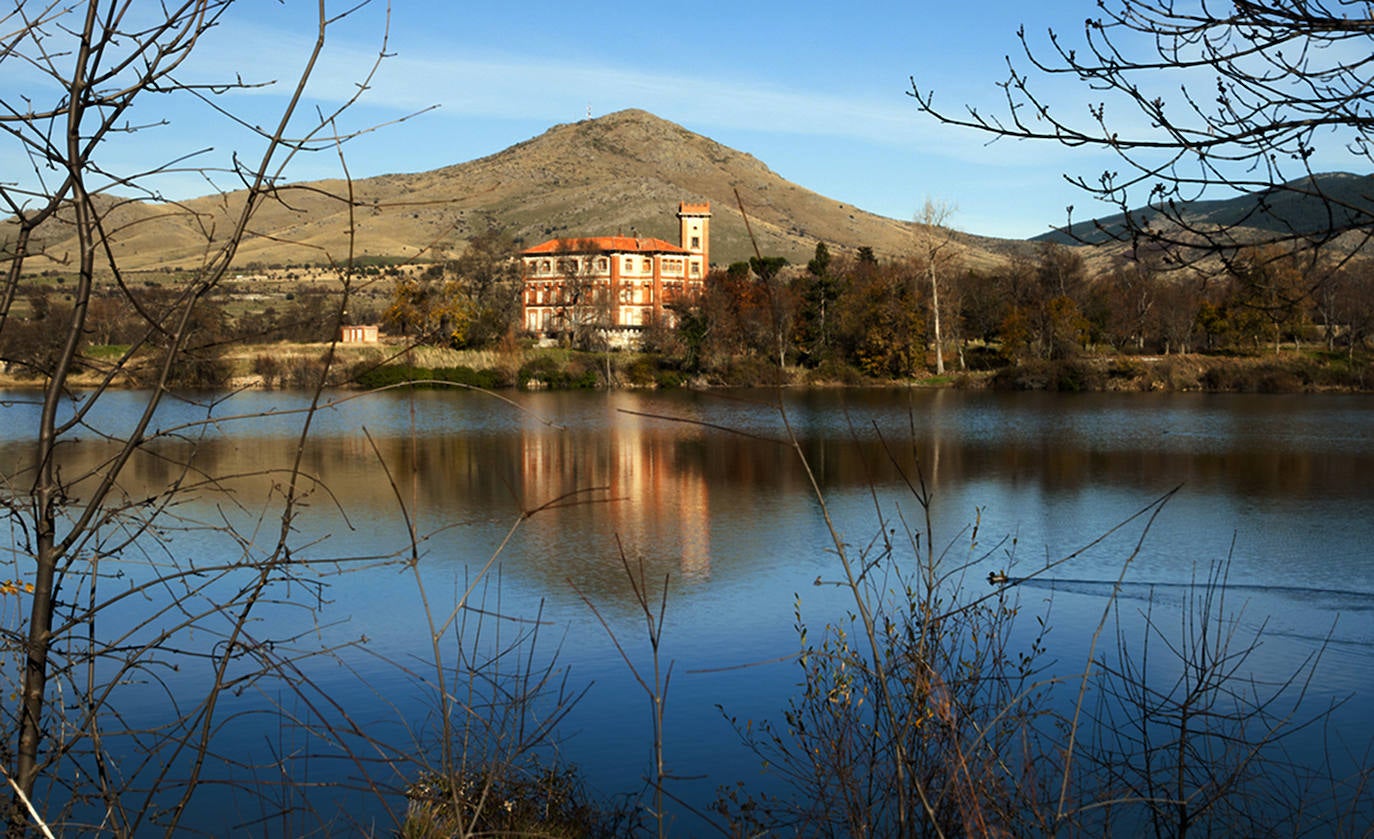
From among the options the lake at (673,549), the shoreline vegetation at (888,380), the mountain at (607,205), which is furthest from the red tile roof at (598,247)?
the lake at (673,549)

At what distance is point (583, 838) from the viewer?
5750 mm

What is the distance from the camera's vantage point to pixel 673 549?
1343 centimetres

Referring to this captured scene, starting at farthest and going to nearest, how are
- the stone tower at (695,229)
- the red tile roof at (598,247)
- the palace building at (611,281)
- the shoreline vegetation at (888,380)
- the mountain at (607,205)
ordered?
the mountain at (607,205), the stone tower at (695,229), the red tile roof at (598,247), the palace building at (611,281), the shoreline vegetation at (888,380)

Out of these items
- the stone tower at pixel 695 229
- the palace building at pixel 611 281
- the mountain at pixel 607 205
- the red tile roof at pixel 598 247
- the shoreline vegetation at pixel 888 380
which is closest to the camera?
the shoreline vegetation at pixel 888 380

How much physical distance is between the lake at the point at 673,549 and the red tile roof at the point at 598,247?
1619 inches

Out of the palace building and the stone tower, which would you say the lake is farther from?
the stone tower

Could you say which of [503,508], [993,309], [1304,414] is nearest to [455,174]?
[993,309]

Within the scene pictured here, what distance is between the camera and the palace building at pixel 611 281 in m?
63.0

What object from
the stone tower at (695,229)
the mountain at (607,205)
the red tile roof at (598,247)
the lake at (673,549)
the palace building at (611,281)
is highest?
the mountain at (607,205)

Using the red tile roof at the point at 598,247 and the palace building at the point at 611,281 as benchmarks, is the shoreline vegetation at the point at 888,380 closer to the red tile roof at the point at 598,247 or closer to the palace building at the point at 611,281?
the palace building at the point at 611,281

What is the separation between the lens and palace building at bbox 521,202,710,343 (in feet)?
207

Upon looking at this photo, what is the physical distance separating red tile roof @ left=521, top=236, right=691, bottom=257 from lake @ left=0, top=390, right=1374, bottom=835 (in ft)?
135

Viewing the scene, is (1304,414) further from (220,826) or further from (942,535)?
(220,826)

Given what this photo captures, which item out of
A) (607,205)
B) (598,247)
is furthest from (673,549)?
(607,205)
